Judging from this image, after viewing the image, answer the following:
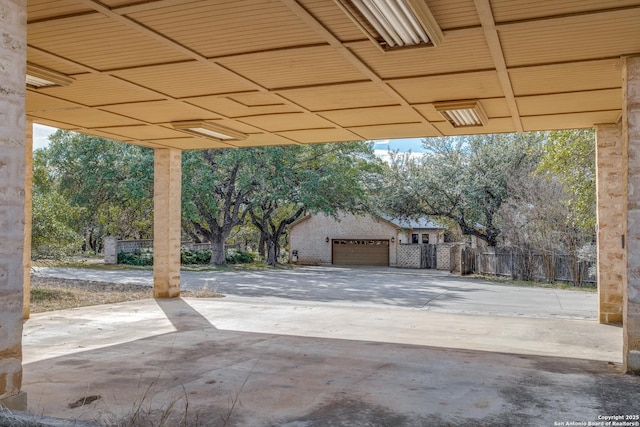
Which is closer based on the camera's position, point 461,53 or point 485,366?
point 461,53

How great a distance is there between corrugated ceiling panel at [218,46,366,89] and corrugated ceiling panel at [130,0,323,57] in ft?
0.84

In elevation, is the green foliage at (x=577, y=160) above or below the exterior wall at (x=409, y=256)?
above

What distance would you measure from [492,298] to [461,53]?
11657mm

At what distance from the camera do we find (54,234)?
14195 millimetres

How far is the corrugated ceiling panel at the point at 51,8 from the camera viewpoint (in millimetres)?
4492

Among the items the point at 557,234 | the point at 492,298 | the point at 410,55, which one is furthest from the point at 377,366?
the point at 557,234

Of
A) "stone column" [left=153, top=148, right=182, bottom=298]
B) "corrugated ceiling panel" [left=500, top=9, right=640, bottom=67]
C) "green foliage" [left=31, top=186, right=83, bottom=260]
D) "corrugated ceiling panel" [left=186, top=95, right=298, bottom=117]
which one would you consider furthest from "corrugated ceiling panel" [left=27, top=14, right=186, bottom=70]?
"green foliage" [left=31, top=186, right=83, bottom=260]

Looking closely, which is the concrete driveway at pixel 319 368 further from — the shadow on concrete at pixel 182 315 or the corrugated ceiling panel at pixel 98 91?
the corrugated ceiling panel at pixel 98 91

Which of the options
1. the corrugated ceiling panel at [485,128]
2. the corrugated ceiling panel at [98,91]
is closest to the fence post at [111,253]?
the corrugated ceiling panel at [98,91]

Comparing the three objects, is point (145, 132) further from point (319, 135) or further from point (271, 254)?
point (271, 254)

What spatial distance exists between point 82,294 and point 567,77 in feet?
42.3

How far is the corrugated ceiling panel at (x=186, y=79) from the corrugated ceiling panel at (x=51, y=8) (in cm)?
152

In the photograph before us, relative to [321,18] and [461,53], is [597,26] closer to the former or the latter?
[461,53]

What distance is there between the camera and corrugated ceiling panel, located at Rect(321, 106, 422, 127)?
8234 millimetres
